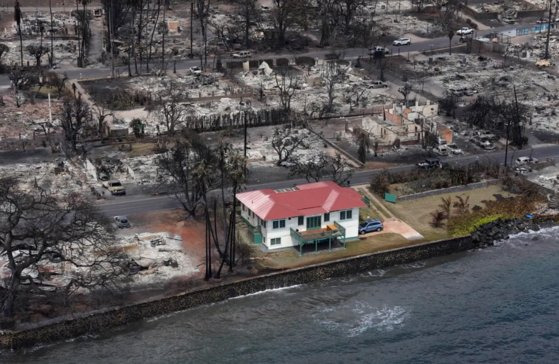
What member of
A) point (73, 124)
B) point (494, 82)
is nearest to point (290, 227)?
point (73, 124)

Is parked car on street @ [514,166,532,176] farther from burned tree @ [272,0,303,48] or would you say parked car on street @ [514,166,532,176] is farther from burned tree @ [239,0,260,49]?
burned tree @ [239,0,260,49]

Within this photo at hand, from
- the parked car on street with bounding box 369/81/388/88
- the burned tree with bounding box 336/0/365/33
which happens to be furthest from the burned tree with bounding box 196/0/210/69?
the parked car on street with bounding box 369/81/388/88

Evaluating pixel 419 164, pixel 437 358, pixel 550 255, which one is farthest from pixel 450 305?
pixel 419 164

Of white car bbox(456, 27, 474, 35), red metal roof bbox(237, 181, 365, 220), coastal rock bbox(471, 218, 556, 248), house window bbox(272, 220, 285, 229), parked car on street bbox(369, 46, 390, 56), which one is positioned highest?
white car bbox(456, 27, 474, 35)

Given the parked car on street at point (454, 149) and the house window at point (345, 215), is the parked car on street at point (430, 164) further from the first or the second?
the house window at point (345, 215)

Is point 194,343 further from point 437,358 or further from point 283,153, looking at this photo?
point 283,153

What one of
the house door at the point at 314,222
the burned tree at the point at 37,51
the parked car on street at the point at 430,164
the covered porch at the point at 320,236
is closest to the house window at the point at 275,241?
the covered porch at the point at 320,236
